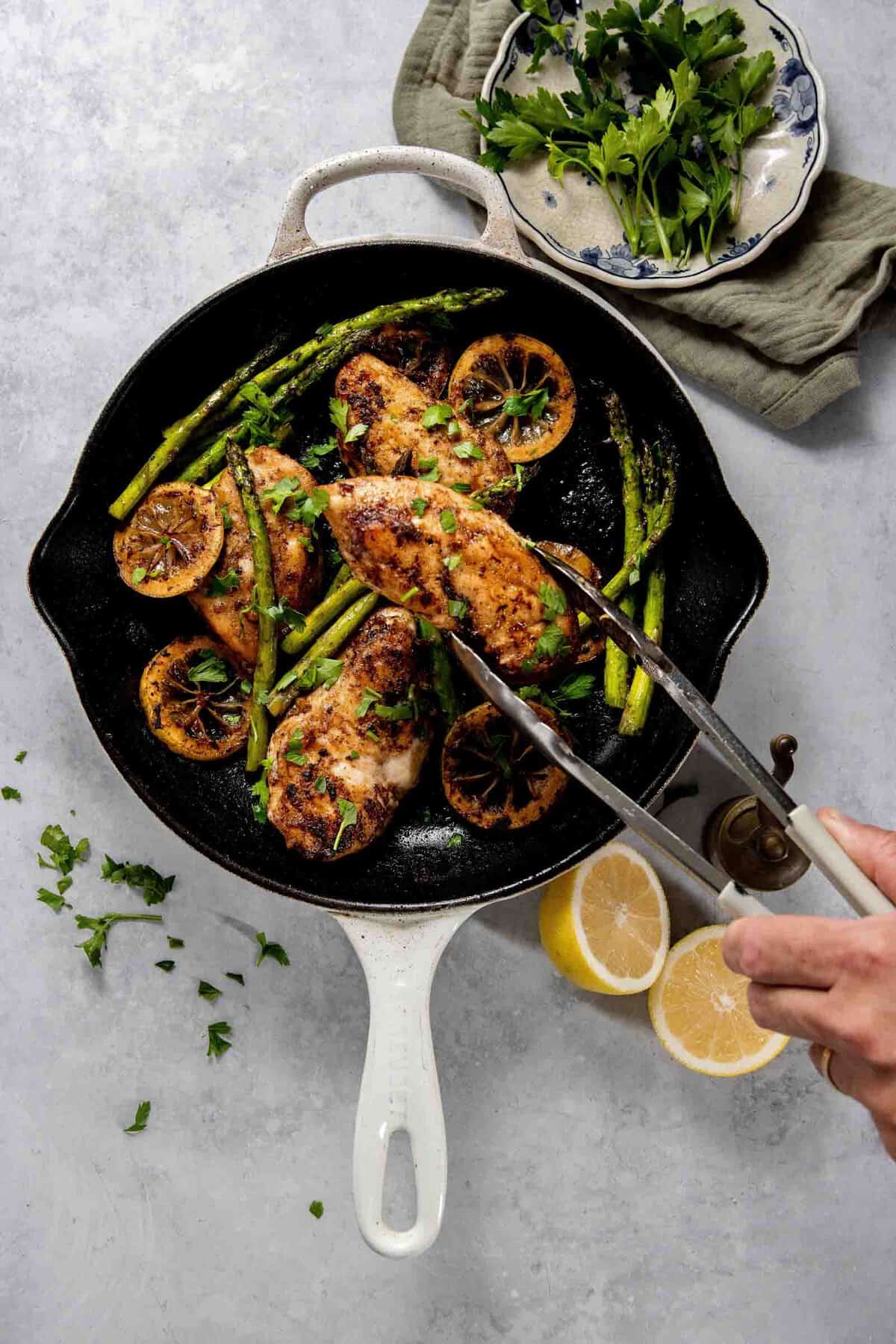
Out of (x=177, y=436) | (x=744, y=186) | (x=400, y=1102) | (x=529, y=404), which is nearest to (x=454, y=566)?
(x=529, y=404)

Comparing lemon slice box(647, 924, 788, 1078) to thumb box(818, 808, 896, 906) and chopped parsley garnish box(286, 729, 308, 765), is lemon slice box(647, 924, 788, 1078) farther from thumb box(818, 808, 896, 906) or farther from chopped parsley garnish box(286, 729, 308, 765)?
chopped parsley garnish box(286, 729, 308, 765)

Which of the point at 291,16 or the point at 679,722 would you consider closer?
the point at 679,722

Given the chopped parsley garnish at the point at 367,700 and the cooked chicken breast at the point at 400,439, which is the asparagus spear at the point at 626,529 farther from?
the chopped parsley garnish at the point at 367,700

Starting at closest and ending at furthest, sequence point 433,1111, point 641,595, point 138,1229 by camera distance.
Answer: point 433,1111 → point 641,595 → point 138,1229

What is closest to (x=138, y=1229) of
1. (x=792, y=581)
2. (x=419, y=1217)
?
(x=419, y=1217)

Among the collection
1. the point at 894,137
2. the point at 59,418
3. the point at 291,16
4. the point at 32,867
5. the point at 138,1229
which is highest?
the point at 291,16

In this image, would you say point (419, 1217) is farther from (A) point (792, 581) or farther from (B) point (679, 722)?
(A) point (792, 581)
